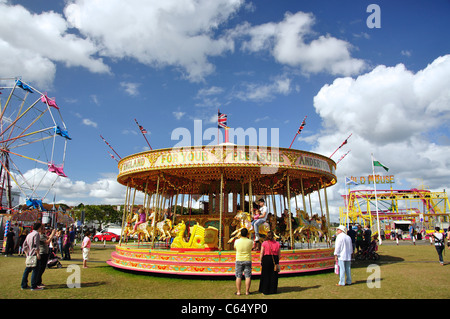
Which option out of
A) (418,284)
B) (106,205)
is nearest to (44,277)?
(418,284)

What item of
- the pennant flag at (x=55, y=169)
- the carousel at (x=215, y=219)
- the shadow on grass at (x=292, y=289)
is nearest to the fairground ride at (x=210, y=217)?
the carousel at (x=215, y=219)

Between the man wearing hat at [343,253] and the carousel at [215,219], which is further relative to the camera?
the carousel at [215,219]

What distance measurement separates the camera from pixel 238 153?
10703 mm

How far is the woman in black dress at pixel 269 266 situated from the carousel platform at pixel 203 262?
8.08 ft

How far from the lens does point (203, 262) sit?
384 inches

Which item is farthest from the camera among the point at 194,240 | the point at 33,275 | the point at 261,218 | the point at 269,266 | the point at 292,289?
the point at 194,240

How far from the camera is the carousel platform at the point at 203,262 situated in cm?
967

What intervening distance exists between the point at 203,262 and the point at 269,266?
334 cm

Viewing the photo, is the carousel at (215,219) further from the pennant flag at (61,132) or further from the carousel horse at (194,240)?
the pennant flag at (61,132)

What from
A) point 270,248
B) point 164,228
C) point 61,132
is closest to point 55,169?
point 61,132

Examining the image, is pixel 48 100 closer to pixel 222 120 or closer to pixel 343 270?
pixel 222 120

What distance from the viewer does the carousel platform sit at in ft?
31.7
